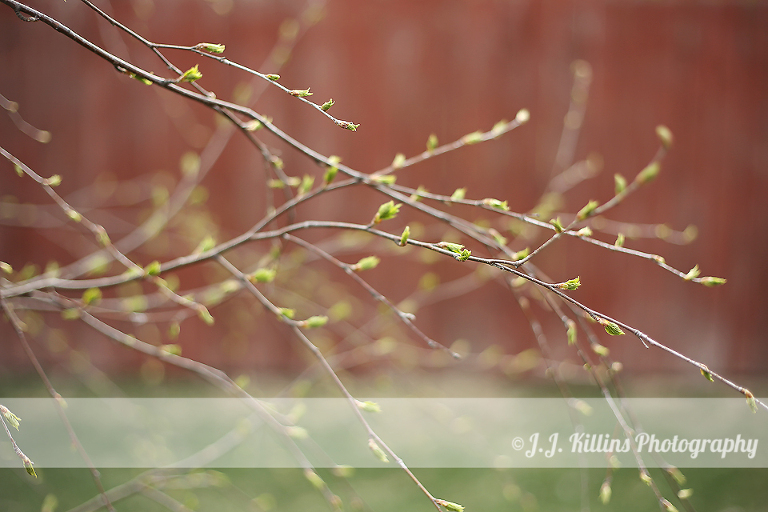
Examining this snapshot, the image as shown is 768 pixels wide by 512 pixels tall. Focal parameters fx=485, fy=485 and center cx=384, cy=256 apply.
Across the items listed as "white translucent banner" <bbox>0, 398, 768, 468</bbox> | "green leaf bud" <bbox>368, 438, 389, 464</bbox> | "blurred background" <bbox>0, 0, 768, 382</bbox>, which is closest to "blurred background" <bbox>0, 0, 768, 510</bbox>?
"blurred background" <bbox>0, 0, 768, 382</bbox>

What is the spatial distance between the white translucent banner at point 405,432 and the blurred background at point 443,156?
7.1 inches

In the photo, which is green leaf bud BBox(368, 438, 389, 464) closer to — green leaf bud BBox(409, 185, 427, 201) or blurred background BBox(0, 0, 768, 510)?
green leaf bud BBox(409, 185, 427, 201)

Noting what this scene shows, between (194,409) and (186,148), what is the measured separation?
138 cm

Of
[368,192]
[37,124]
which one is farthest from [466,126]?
[37,124]

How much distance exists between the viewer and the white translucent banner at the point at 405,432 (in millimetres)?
1921

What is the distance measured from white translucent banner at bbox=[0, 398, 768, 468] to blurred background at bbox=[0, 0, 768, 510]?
0.59ft

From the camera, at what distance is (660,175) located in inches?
101

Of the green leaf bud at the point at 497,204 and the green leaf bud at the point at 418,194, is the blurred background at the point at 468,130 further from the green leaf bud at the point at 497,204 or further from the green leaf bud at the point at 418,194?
the green leaf bud at the point at 497,204

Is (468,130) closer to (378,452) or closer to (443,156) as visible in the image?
(443,156)

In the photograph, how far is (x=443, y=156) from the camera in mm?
2531

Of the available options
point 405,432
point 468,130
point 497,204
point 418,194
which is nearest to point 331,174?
point 418,194

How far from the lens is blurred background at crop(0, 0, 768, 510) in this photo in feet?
8.13

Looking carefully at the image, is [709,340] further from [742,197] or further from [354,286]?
[354,286]

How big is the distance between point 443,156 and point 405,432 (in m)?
1.39
